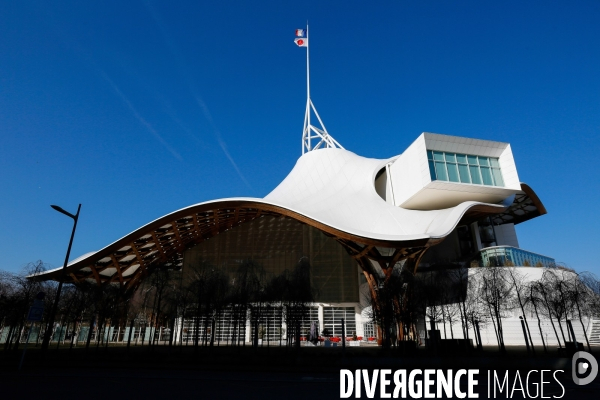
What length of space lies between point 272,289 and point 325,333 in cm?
1524

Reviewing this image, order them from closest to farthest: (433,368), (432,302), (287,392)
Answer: (287,392), (433,368), (432,302)

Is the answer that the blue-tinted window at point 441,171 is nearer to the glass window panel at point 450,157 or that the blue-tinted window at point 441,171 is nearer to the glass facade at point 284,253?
the glass window panel at point 450,157

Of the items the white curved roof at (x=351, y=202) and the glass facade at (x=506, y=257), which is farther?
the glass facade at (x=506, y=257)

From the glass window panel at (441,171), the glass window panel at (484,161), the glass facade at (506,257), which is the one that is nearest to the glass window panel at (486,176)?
Answer: the glass window panel at (484,161)

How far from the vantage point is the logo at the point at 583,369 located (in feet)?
32.4

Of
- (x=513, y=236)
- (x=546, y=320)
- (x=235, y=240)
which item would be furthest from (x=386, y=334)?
(x=513, y=236)

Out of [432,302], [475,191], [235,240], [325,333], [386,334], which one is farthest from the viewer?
[235,240]

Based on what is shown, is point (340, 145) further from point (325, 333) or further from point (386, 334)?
point (386, 334)

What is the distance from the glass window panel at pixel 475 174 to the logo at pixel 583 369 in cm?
1861

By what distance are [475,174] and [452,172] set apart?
2256 millimetres

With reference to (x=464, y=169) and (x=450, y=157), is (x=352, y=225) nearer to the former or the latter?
(x=450, y=157)

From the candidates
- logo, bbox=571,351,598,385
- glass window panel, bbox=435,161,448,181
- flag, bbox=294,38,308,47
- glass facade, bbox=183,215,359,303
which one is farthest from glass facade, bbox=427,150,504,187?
flag, bbox=294,38,308,47

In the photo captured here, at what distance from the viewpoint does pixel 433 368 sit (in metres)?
13.6

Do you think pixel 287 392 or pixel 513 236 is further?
pixel 513 236
